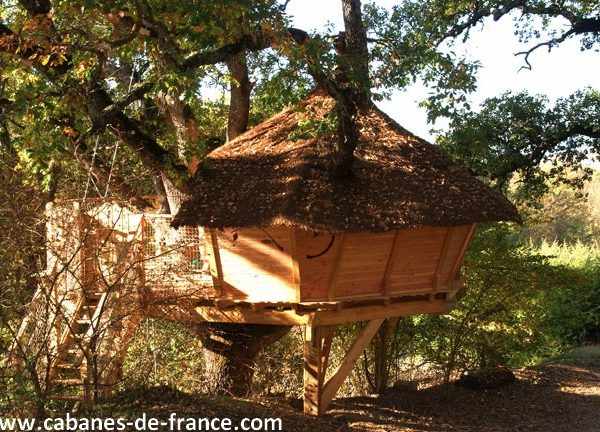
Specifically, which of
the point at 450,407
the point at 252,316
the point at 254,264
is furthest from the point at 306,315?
the point at 450,407

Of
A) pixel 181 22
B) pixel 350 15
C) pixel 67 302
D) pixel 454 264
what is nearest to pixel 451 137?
pixel 454 264

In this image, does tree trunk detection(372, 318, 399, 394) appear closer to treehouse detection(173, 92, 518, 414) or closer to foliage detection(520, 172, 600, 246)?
treehouse detection(173, 92, 518, 414)

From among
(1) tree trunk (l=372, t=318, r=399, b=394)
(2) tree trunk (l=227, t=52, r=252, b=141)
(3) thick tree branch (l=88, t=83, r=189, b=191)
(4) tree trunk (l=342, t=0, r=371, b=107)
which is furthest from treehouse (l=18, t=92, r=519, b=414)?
(1) tree trunk (l=372, t=318, r=399, b=394)

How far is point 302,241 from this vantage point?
9570 mm

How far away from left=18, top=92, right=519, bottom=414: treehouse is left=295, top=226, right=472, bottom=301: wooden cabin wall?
2cm

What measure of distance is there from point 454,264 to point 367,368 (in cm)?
501

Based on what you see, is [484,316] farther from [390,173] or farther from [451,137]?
[390,173]

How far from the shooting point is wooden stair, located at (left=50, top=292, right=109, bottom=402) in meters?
7.56

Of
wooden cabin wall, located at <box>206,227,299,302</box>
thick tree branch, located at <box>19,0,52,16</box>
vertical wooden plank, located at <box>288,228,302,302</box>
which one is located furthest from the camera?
wooden cabin wall, located at <box>206,227,299,302</box>

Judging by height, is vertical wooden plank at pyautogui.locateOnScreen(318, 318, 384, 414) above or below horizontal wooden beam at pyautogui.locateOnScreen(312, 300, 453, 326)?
below

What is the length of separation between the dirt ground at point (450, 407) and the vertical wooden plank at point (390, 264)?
7.08 feet

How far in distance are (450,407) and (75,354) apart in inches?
276

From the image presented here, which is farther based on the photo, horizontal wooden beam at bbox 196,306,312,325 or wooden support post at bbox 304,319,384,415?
wooden support post at bbox 304,319,384,415

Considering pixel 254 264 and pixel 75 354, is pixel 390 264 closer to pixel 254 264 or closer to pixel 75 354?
pixel 254 264
